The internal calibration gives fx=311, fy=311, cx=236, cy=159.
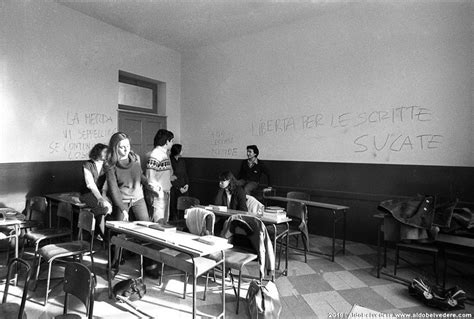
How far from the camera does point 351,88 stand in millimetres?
4863

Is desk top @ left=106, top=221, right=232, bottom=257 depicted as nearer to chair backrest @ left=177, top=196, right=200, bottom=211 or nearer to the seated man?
chair backrest @ left=177, top=196, right=200, bottom=211

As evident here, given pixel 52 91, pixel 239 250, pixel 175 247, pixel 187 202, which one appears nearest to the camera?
pixel 175 247

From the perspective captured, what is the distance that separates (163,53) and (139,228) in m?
5.06

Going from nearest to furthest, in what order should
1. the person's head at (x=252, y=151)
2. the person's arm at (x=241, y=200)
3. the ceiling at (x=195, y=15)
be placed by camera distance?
the person's arm at (x=241, y=200)
the ceiling at (x=195, y=15)
the person's head at (x=252, y=151)

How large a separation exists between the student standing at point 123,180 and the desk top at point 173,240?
323 millimetres

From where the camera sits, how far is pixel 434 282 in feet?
11.0

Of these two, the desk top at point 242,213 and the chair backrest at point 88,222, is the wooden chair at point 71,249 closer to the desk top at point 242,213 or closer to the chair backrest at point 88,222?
the chair backrest at point 88,222

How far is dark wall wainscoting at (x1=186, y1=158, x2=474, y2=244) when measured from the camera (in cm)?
407

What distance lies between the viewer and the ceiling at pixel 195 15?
4.89 metres

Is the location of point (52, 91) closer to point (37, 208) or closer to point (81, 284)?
point (37, 208)

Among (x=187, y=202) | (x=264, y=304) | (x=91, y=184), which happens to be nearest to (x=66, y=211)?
(x=91, y=184)

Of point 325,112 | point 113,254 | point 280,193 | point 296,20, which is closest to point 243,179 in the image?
point 280,193

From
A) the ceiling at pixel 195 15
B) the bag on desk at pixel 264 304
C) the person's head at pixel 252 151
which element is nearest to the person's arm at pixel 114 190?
the bag on desk at pixel 264 304

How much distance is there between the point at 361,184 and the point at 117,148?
3558 millimetres
